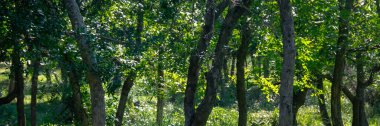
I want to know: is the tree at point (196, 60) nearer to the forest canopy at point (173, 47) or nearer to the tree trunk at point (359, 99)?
the forest canopy at point (173, 47)

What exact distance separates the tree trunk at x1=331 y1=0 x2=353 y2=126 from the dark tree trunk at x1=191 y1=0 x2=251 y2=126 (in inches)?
180

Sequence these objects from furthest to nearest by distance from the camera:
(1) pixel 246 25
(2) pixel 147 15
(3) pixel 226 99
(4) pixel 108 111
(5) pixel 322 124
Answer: (3) pixel 226 99, (5) pixel 322 124, (4) pixel 108 111, (1) pixel 246 25, (2) pixel 147 15

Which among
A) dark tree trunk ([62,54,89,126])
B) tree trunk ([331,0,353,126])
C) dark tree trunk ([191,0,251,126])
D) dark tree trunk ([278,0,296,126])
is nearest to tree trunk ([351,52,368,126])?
tree trunk ([331,0,353,126])

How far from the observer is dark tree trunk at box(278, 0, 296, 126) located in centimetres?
1028

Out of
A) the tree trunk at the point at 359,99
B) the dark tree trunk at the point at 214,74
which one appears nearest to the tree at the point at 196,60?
the dark tree trunk at the point at 214,74

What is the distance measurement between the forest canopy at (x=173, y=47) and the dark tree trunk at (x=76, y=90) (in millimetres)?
25

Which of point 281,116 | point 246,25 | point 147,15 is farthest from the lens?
point 246,25

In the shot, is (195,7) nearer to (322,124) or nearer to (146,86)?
(146,86)

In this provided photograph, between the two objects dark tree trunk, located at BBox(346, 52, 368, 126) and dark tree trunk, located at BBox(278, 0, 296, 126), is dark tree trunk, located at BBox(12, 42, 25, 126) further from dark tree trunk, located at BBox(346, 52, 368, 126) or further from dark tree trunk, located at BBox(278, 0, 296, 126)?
dark tree trunk, located at BBox(346, 52, 368, 126)

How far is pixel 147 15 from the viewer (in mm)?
12742

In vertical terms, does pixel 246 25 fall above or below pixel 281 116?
above

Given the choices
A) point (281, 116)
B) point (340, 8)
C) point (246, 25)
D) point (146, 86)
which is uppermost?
Answer: point (340, 8)

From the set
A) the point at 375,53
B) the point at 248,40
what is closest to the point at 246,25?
the point at 248,40

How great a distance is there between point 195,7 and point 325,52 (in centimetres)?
552
